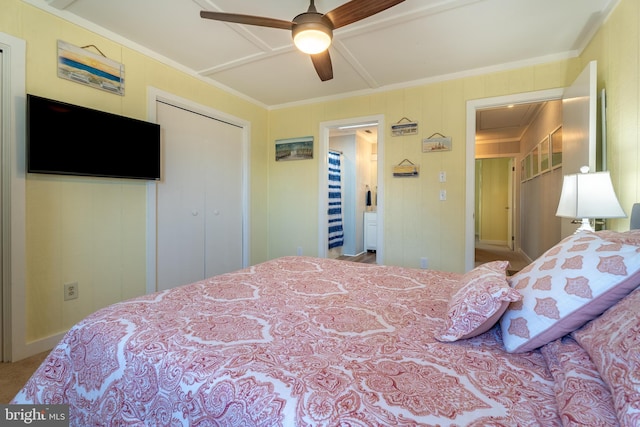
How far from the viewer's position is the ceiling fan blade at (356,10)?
1.53 m

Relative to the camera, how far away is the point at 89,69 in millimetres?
2242

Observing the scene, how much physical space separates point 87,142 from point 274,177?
89.9 inches

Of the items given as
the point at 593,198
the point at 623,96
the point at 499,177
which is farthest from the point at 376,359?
the point at 499,177

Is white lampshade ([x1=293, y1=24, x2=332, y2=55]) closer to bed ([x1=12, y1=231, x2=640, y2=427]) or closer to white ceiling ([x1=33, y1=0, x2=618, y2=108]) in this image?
white ceiling ([x1=33, y1=0, x2=618, y2=108])

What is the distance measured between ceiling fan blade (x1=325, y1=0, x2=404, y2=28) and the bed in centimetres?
144

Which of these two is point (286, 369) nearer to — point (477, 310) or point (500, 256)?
point (477, 310)

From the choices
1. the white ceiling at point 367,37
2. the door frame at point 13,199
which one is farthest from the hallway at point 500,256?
the door frame at point 13,199

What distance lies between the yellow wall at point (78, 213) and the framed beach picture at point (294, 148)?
149 cm

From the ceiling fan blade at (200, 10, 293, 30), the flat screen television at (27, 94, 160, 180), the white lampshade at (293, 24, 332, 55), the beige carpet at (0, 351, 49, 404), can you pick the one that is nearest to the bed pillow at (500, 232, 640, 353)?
the white lampshade at (293, 24, 332, 55)

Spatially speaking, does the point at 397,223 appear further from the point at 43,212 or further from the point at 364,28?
the point at 43,212

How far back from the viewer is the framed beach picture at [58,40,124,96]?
2.11 m

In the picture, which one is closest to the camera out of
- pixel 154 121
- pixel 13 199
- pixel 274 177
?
pixel 13 199

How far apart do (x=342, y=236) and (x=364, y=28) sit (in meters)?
3.75

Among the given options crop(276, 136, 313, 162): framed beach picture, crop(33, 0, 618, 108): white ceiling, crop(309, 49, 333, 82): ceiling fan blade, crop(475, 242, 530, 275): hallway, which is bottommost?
crop(475, 242, 530, 275): hallway
